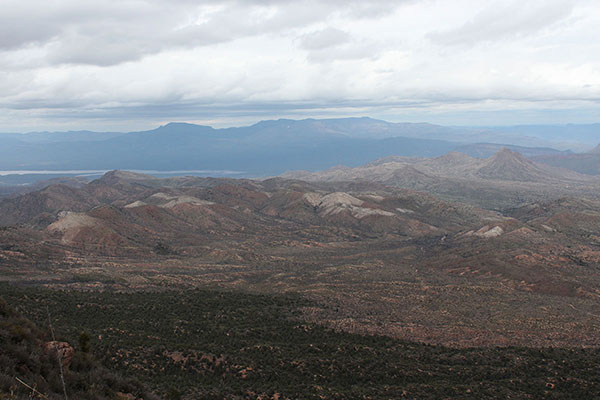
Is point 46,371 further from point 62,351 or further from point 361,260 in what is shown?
point 361,260

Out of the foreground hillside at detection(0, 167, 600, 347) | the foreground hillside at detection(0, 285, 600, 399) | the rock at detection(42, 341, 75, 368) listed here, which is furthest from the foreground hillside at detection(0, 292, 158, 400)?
the foreground hillside at detection(0, 167, 600, 347)

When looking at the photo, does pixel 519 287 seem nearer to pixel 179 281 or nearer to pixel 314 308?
pixel 314 308

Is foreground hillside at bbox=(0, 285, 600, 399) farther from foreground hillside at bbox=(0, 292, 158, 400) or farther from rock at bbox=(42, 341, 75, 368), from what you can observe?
rock at bbox=(42, 341, 75, 368)

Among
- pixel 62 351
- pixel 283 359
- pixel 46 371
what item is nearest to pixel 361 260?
pixel 283 359

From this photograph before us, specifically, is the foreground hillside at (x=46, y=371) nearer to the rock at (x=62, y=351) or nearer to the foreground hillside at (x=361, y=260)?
the rock at (x=62, y=351)

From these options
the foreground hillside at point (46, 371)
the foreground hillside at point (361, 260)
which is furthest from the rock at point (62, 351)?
the foreground hillside at point (361, 260)
